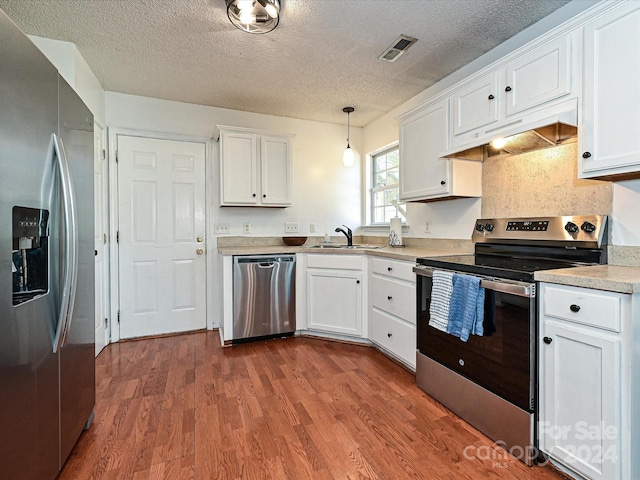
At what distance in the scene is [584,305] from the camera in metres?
1.29

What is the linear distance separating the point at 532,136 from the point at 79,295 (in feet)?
8.54

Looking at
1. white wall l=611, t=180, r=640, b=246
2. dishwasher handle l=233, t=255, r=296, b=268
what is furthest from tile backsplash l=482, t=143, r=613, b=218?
dishwasher handle l=233, t=255, r=296, b=268

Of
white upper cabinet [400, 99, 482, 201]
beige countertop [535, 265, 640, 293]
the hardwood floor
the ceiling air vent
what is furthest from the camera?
white upper cabinet [400, 99, 482, 201]

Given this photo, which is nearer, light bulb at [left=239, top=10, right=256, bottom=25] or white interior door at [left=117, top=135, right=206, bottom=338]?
light bulb at [left=239, top=10, right=256, bottom=25]

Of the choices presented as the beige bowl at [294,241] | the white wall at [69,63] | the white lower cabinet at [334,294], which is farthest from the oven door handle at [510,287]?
the white wall at [69,63]

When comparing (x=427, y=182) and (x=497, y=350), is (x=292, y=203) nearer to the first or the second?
(x=427, y=182)

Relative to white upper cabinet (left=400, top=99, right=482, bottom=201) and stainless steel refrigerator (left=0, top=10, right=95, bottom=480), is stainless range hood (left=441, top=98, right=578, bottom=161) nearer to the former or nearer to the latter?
white upper cabinet (left=400, top=99, right=482, bottom=201)

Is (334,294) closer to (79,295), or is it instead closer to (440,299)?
(440,299)

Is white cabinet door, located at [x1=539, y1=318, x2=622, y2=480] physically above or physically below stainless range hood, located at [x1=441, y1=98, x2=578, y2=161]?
below

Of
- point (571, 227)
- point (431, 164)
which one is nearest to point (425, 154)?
point (431, 164)

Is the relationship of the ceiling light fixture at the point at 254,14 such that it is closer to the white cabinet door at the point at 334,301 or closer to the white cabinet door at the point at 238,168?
the white cabinet door at the point at 238,168

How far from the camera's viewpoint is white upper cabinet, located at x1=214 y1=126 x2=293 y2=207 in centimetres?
325

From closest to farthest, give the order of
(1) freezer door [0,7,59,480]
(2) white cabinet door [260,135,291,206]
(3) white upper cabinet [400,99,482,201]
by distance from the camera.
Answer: (1) freezer door [0,7,59,480] < (3) white upper cabinet [400,99,482,201] < (2) white cabinet door [260,135,291,206]

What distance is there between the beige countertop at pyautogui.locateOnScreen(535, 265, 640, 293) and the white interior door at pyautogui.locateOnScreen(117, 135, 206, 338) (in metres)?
3.03
